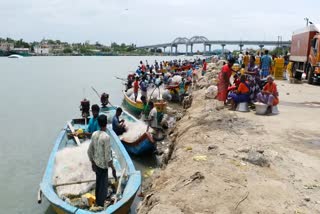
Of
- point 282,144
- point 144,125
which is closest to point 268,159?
point 282,144

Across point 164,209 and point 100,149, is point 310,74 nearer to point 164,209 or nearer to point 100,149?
point 100,149

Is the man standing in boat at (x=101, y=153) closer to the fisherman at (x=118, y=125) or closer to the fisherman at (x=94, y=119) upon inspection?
the fisherman at (x=94, y=119)

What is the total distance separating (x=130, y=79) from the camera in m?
24.9

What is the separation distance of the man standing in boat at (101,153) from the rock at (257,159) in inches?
105

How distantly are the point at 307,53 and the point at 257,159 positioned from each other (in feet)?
50.3

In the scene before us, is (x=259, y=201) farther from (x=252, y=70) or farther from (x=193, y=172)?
(x=252, y=70)

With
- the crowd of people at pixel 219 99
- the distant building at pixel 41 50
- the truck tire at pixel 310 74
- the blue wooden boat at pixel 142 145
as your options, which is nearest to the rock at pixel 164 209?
the crowd of people at pixel 219 99

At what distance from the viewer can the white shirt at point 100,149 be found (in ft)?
20.0

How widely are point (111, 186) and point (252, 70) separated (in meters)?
7.97

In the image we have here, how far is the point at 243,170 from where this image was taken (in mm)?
6277

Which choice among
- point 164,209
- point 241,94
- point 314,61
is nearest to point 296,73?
point 314,61

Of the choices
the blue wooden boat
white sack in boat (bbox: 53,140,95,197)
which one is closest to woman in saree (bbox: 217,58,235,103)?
the blue wooden boat

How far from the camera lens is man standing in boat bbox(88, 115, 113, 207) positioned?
6.07 meters

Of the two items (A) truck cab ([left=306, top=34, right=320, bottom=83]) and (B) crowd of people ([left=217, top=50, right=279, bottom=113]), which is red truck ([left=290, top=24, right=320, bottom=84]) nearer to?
(A) truck cab ([left=306, top=34, right=320, bottom=83])
